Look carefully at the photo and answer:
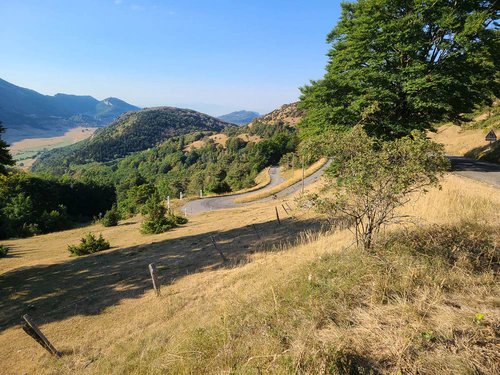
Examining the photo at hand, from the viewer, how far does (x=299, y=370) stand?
2.61 meters

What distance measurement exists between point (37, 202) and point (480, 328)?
5465cm

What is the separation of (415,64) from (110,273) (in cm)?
1912

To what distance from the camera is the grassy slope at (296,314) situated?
285cm

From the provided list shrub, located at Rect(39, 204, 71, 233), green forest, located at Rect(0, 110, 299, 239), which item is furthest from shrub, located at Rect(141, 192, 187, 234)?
shrub, located at Rect(39, 204, 71, 233)

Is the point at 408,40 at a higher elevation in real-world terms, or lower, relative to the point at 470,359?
higher

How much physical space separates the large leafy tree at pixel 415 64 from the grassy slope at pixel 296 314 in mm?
6527

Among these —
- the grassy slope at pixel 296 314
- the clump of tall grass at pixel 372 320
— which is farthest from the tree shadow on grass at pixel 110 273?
the clump of tall grass at pixel 372 320

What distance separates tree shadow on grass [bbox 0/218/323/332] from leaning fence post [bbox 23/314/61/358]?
2027 millimetres

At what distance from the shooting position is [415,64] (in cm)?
1281

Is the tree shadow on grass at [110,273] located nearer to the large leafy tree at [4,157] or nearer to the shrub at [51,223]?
the large leafy tree at [4,157]

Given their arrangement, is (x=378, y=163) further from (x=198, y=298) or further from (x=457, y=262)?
(x=198, y=298)

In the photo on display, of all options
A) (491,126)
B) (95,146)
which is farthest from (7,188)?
(95,146)

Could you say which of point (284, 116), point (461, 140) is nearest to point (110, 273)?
point (461, 140)

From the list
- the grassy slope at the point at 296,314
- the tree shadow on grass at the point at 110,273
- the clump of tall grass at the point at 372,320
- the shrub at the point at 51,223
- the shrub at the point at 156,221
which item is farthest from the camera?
the shrub at the point at 51,223
